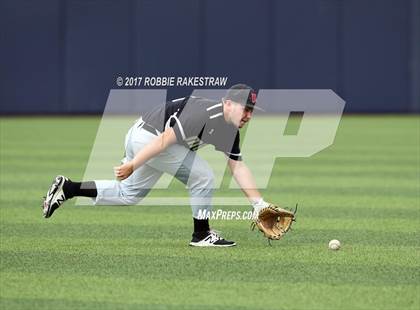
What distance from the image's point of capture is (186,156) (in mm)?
9109

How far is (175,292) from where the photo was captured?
23.1ft

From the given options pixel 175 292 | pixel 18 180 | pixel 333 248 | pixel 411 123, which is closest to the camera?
pixel 175 292

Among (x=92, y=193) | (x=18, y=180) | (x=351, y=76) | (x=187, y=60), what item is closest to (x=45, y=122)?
(x=187, y=60)

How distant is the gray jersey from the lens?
877 centimetres

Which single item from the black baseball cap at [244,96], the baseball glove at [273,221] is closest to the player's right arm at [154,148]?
the black baseball cap at [244,96]

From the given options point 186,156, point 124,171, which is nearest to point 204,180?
point 186,156

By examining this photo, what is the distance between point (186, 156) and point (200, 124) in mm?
446

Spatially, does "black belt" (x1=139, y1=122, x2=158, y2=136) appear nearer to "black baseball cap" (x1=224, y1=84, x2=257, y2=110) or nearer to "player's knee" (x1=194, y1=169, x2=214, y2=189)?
"player's knee" (x1=194, y1=169, x2=214, y2=189)

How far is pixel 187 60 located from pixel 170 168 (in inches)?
838

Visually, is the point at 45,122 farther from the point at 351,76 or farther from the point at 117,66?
the point at 351,76

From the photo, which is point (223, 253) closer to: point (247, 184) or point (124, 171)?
point (247, 184)

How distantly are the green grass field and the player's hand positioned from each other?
2.12ft

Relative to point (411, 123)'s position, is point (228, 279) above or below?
above

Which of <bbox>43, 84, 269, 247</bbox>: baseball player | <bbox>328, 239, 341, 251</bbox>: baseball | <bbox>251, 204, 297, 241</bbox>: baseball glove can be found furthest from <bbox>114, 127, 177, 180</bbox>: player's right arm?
<bbox>328, 239, 341, 251</bbox>: baseball
